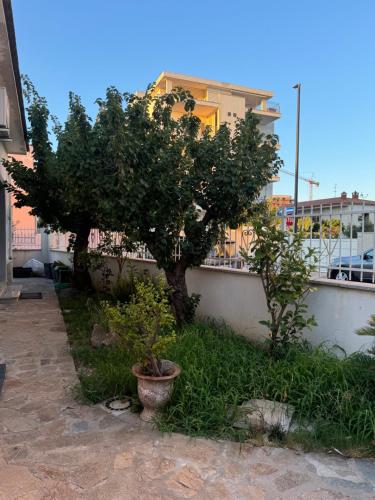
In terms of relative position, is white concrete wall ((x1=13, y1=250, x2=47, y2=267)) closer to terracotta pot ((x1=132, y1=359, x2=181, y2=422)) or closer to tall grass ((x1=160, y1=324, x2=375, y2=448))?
tall grass ((x1=160, y1=324, x2=375, y2=448))

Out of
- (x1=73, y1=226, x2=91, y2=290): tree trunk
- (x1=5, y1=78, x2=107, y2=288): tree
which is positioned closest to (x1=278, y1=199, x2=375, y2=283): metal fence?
(x1=5, y1=78, x2=107, y2=288): tree

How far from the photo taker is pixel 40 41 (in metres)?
8.19

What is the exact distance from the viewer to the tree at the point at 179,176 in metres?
4.75

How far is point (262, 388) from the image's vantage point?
3.49 metres

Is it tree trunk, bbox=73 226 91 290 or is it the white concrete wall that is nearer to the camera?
tree trunk, bbox=73 226 91 290

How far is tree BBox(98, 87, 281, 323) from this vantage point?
4.75 metres

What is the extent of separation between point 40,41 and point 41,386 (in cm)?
758

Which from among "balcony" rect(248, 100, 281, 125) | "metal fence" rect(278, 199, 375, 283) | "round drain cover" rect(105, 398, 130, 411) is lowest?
"round drain cover" rect(105, 398, 130, 411)

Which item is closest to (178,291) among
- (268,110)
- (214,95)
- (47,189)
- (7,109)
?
(7,109)

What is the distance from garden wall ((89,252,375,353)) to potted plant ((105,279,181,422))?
1861 mm

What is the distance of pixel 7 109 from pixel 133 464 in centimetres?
560

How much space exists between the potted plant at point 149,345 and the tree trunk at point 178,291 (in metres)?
2.11

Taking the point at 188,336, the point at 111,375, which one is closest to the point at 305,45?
the point at 188,336

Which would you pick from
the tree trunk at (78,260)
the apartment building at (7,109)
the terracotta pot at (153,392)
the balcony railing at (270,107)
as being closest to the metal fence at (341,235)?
A: the terracotta pot at (153,392)
